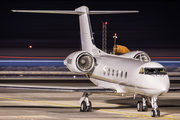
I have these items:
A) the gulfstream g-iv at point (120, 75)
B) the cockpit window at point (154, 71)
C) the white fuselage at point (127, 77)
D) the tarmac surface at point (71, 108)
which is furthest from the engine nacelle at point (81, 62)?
the cockpit window at point (154, 71)

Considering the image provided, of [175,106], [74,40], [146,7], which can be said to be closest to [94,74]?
[175,106]

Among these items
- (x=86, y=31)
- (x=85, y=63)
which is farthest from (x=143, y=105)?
(x=86, y=31)

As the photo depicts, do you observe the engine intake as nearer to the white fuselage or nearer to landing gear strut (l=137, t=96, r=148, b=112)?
the white fuselage

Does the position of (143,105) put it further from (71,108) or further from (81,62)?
(81,62)

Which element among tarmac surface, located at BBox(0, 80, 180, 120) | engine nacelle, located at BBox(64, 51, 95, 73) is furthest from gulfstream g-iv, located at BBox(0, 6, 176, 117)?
tarmac surface, located at BBox(0, 80, 180, 120)

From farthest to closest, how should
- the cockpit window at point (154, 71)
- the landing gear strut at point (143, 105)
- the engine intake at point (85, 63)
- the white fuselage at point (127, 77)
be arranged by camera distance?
the engine intake at point (85, 63), the landing gear strut at point (143, 105), the cockpit window at point (154, 71), the white fuselage at point (127, 77)

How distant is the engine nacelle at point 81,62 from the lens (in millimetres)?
20250

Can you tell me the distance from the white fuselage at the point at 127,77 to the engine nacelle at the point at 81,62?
521 millimetres

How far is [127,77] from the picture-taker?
58.1 ft

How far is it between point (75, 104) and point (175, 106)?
217 inches

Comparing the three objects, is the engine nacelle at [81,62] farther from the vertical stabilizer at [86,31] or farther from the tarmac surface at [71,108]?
the vertical stabilizer at [86,31]

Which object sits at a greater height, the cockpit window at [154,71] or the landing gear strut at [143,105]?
the cockpit window at [154,71]

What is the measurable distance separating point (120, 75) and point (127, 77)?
799 mm

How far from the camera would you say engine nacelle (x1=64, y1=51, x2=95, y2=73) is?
20250mm
